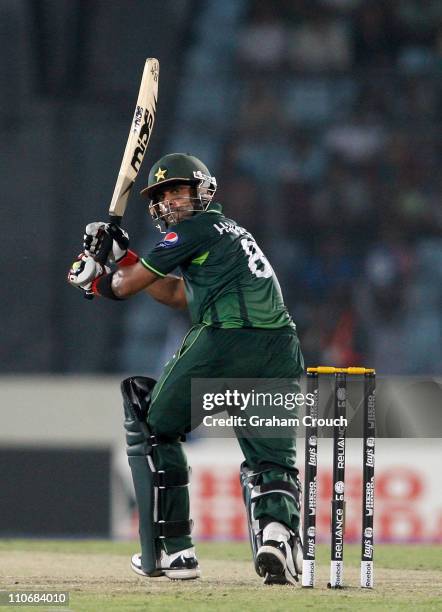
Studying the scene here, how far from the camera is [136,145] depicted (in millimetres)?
5102

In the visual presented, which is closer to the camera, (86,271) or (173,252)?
(173,252)

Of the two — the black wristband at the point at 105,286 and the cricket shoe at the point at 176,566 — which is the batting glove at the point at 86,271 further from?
the cricket shoe at the point at 176,566

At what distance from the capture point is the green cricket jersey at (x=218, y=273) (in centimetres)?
453

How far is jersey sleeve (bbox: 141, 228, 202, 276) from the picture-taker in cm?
451

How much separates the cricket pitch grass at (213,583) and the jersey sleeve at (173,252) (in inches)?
43.3

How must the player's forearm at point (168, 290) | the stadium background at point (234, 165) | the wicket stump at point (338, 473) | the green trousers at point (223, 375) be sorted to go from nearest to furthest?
the wicket stump at point (338, 473), the green trousers at point (223, 375), the player's forearm at point (168, 290), the stadium background at point (234, 165)

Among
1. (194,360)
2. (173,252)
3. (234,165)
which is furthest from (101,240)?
(234,165)

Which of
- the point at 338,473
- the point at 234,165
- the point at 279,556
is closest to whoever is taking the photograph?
the point at 338,473

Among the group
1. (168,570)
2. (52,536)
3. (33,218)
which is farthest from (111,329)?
(168,570)

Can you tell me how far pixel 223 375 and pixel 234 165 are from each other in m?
6.83

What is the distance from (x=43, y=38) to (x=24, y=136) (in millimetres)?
977

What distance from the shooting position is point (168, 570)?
4.60 metres

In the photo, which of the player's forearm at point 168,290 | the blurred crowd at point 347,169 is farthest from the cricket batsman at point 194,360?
the blurred crowd at point 347,169

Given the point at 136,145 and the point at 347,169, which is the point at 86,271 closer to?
the point at 136,145
